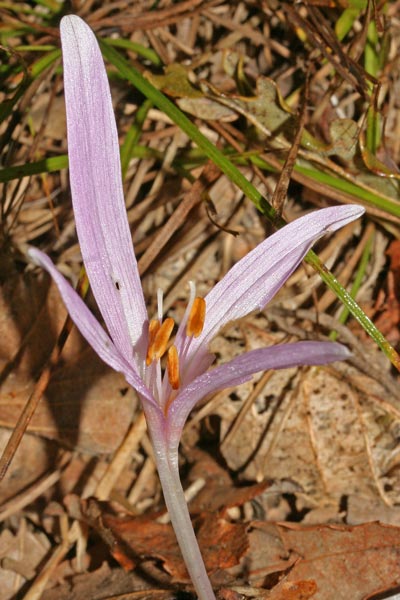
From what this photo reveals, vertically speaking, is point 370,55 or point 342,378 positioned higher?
point 370,55

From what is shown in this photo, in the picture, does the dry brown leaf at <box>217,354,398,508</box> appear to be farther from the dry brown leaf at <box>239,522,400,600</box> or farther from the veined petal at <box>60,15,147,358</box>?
the veined petal at <box>60,15,147,358</box>

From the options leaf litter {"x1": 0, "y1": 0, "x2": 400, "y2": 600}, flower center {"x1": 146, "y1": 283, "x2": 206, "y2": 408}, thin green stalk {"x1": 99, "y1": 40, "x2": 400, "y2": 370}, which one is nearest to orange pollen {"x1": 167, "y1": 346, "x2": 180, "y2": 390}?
flower center {"x1": 146, "y1": 283, "x2": 206, "y2": 408}

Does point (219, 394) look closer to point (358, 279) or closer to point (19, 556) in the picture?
point (358, 279)

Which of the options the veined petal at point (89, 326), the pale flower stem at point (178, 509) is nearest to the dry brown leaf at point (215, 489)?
the pale flower stem at point (178, 509)

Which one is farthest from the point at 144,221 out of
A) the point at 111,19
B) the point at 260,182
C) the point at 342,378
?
the point at 342,378

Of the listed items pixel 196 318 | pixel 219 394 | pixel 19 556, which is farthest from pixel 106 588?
pixel 196 318

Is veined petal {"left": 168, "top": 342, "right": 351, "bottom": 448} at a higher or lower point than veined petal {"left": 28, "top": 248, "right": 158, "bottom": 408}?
lower

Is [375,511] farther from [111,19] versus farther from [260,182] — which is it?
[111,19]
